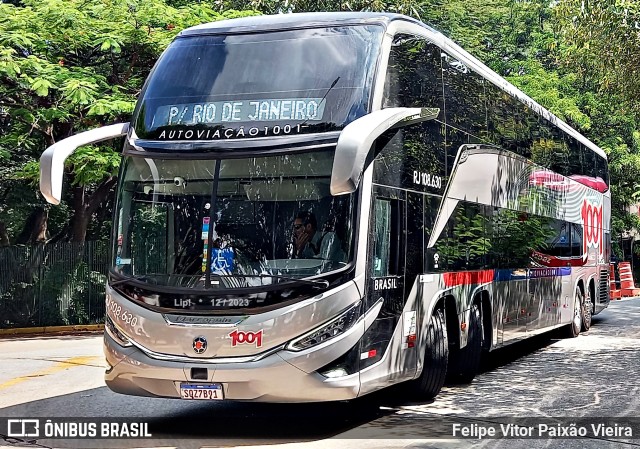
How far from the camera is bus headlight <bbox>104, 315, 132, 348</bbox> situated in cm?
898

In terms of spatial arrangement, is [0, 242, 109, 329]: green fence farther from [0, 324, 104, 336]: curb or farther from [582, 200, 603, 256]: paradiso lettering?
[582, 200, 603, 256]: paradiso lettering

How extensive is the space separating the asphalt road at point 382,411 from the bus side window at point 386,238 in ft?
5.20

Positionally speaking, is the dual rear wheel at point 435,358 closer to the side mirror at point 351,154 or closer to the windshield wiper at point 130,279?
the side mirror at point 351,154

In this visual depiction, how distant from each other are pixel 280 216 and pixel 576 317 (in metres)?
12.7

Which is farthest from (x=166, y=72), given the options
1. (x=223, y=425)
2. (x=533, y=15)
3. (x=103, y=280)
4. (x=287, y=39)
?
(x=533, y=15)

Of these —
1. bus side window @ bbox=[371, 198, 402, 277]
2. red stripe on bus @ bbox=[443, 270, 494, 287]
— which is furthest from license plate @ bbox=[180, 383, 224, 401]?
red stripe on bus @ bbox=[443, 270, 494, 287]

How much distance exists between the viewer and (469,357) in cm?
1253

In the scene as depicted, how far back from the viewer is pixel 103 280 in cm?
2575

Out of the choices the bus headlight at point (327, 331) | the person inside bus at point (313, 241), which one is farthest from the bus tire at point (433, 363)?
the person inside bus at point (313, 241)

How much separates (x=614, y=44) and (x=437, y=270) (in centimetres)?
1063

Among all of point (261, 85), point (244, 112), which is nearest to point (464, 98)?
point (261, 85)

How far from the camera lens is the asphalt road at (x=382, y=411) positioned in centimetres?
873

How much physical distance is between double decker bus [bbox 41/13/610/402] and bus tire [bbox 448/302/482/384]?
1.27 meters

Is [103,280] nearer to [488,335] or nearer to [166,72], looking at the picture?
[488,335]
